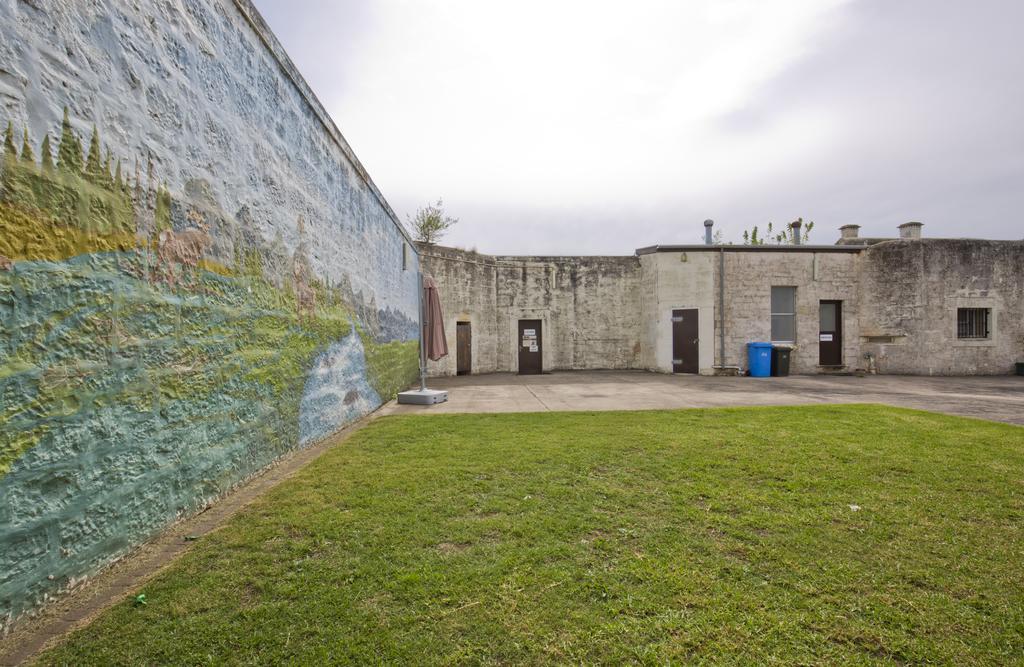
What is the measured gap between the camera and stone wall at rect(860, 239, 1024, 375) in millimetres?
13867

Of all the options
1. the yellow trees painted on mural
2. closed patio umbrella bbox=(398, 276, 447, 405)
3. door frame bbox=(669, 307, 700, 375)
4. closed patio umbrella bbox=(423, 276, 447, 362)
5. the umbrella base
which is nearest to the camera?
the yellow trees painted on mural

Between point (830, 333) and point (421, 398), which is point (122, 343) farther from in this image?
point (830, 333)

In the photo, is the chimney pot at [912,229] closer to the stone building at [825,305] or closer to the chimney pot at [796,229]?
the stone building at [825,305]

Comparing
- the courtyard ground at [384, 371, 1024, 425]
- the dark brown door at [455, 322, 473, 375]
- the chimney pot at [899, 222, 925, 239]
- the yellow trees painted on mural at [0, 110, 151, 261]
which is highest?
the chimney pot at [899, 222, 925, 239]

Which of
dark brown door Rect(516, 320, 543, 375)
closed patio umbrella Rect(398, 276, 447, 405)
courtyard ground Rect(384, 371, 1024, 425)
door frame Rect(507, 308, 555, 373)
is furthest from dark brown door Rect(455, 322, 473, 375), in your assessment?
closed patio umbrella Rect(398, 276, 447, 405)

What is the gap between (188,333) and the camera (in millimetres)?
2904

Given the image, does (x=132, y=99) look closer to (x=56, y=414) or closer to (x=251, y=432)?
(x=56, y=414)

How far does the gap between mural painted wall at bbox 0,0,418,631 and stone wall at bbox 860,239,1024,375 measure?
18330 millimetres

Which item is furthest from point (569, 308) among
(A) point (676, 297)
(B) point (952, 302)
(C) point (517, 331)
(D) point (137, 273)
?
(D) point (137, 273)

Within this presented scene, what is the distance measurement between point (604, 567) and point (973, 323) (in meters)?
19.4

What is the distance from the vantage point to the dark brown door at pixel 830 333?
562 inches

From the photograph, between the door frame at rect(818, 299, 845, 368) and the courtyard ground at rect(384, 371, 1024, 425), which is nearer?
the courtyard ground at rect(384, 371, 1024, 425)

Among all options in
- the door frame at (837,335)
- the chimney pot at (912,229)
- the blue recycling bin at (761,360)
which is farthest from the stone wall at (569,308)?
the chimney pot at (912,229)

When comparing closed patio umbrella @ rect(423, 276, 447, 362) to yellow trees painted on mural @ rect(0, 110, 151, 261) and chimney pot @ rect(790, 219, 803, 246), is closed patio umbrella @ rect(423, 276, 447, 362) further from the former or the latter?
chimney pot @ rect(790, 219, 803, 246)
